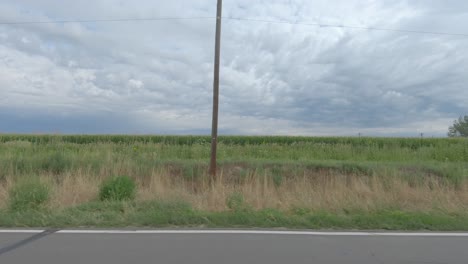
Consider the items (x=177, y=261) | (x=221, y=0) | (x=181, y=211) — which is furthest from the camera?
(x=221, y=0)

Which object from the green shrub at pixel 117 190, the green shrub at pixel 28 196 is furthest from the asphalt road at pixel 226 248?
the green shrub at pixel 117 190

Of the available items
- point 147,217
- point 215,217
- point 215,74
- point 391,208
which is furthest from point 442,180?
point 147,217

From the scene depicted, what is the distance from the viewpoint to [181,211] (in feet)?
25.0

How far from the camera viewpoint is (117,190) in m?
9.32

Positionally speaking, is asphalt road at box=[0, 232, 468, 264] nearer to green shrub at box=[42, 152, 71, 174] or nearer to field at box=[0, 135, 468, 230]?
field at box=[0, 135, 468, 230]

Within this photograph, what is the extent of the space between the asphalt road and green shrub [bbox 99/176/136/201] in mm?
3135

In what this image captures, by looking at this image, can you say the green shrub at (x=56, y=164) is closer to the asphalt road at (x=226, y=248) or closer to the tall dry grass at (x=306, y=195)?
the tall dry grass at (x=306, y=195)

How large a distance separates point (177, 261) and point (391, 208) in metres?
6.21

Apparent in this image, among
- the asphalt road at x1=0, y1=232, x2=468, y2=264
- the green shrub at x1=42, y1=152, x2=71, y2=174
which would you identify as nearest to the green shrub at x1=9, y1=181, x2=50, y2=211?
the asphalt road at x1=0, y1=232, x2=468, y2=264

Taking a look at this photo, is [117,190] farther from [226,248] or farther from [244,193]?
[226,248]

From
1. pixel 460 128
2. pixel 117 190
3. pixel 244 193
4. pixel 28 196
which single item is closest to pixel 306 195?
Result: pixel 244 193

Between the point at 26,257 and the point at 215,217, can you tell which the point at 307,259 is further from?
the point at 26,257

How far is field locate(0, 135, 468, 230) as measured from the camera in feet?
23.2

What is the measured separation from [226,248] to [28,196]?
5.23 meters
